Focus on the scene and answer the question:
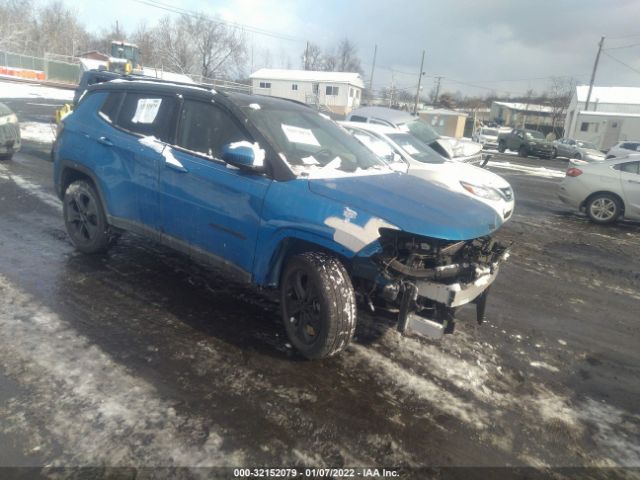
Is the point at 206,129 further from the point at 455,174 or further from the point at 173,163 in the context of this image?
the point at 455,174

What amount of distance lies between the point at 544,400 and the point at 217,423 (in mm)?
2221

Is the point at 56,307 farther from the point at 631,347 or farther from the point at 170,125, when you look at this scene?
the point at 631,347

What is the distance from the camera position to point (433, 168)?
7.67 meters

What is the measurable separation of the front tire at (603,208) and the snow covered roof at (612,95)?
44903 mm

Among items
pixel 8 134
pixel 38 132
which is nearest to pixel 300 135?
pixel 8 134

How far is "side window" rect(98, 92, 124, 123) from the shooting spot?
4664 mm

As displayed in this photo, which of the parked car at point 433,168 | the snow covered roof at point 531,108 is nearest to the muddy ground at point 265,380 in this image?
the parked car at point 433,168

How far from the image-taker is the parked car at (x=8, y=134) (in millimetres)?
9516

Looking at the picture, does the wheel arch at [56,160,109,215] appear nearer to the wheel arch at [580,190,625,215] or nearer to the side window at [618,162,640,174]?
the wheel arch at [580,190,625,215]

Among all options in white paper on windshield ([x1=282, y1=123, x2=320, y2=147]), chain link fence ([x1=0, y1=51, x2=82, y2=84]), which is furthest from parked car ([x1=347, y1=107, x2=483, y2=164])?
chain link fence ([x1=0, y1=51, x2=82, y2=84])

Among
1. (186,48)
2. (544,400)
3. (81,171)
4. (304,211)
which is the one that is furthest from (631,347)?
(186,48)

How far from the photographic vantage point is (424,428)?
272 cm

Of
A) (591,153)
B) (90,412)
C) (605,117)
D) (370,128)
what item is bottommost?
(90,412)

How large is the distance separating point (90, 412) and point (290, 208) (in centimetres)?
178
